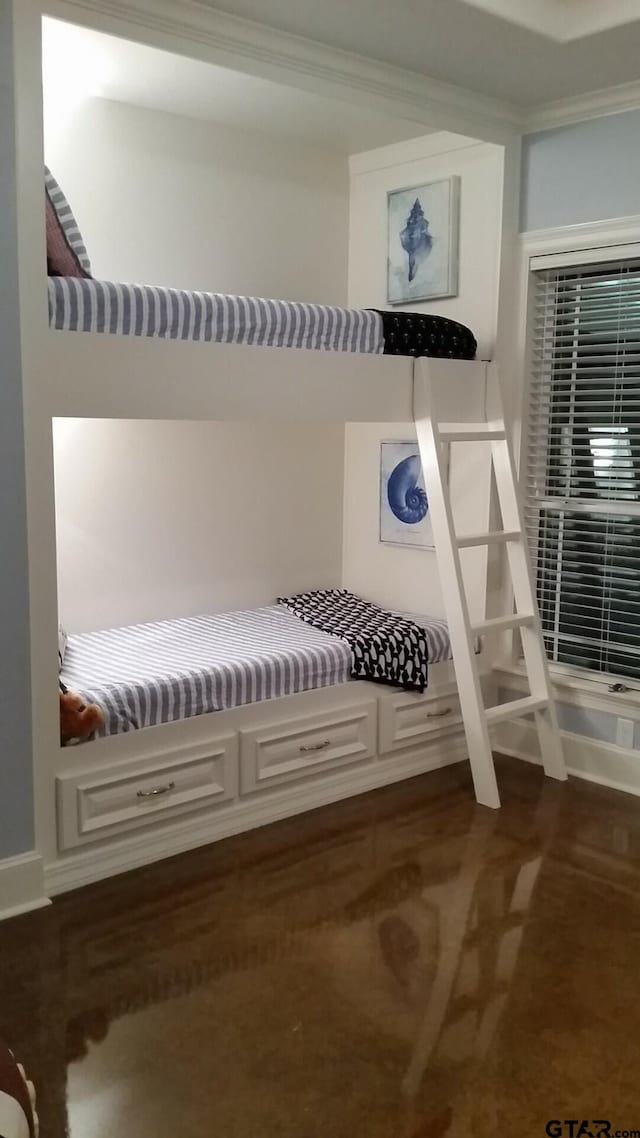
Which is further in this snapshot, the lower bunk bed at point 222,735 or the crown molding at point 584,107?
the crown molding at point 584,107

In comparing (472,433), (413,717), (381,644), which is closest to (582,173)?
(472,433)

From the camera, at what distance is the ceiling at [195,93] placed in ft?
9.53

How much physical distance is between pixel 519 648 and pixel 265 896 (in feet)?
5.33

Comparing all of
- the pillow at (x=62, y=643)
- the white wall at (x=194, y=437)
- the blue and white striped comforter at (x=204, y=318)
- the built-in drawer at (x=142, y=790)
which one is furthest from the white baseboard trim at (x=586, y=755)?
the pillow at (x=62, y=643)

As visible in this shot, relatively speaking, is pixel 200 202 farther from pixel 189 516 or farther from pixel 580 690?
pixel 580 690

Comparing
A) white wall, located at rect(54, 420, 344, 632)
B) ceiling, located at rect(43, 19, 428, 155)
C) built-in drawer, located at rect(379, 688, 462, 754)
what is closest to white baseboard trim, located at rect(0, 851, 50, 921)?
white wall, located at rect(54, 420, 344, 632)

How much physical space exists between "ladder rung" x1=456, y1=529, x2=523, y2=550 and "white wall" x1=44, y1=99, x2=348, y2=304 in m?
1.37

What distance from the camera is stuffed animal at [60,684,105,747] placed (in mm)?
2639

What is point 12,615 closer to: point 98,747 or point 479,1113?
point 98,747

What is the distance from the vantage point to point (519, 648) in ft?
12.6

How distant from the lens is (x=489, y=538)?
338 centimetres

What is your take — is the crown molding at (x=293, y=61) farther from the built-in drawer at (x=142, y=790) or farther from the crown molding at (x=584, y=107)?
the built-in drawer at (x=142, y=790)

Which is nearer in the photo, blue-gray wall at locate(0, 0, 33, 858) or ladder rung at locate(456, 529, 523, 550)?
blue-gray wall at locate(0, 0, 33, 858)

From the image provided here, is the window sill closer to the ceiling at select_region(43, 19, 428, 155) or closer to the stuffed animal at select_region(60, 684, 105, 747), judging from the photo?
the stuffed animal at select_region(60, 684, 105, 747)
